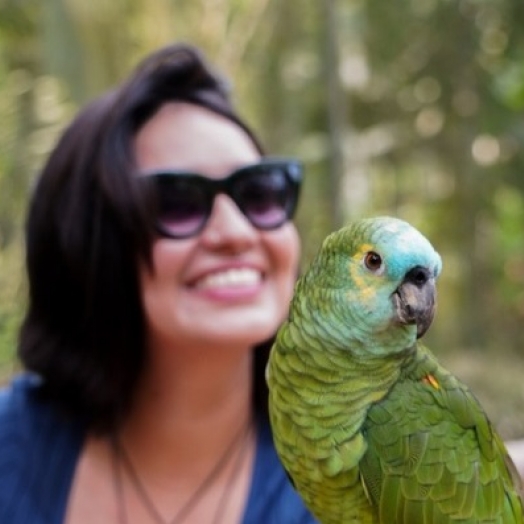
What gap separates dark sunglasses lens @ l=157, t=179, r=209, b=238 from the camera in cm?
90

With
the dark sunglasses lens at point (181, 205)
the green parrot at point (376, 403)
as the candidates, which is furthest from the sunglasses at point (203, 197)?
the green parrot at point (376, 403)

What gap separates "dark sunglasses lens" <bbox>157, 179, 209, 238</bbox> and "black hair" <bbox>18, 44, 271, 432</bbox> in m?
0.03

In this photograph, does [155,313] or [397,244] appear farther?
[155,313]

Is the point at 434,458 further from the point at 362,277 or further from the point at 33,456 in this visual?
the point at 33,456

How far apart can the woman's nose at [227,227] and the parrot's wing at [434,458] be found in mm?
310

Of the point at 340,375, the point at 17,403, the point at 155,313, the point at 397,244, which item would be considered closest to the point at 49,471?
the point at 17,403

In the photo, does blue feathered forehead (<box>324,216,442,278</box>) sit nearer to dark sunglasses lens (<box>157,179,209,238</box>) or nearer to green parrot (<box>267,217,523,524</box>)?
green parrot (<box>267,217,523,524</box>)

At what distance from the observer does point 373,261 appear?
1.82 feet

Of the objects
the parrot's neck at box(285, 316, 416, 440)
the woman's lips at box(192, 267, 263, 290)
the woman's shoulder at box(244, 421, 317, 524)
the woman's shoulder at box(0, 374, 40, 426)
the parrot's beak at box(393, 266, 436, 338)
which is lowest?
the woman's shoulder at box(244, 421, 317, 524)

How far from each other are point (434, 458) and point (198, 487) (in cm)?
45

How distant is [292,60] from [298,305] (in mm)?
2733

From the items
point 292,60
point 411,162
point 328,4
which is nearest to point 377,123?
point 411,162

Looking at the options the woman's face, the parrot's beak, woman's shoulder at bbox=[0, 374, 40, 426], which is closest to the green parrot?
the parrot's beak

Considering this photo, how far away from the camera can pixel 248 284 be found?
87 centimetres
